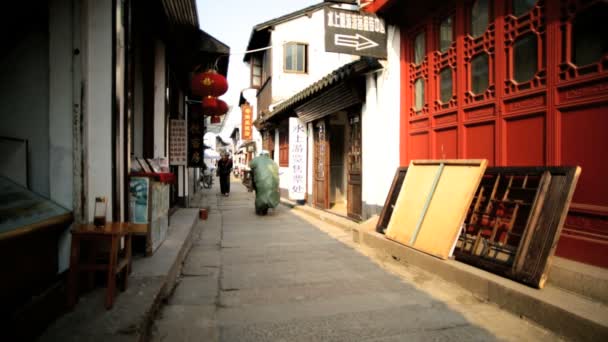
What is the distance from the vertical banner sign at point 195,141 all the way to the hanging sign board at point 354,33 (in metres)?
6.59

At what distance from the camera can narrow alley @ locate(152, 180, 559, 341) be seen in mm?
3006

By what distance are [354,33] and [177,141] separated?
5.12 meters

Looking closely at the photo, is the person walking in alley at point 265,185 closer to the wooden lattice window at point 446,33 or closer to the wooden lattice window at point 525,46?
the wooden lattice window at point 446,33

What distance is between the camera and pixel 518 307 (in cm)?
330

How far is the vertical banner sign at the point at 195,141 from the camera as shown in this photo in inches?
446

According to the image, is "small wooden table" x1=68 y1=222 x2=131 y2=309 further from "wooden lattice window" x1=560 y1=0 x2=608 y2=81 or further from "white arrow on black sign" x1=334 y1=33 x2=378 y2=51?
"white arrow on black sign" x1=334 y1=33 x2=378 y2=51

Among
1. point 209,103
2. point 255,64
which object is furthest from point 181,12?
point 255,64

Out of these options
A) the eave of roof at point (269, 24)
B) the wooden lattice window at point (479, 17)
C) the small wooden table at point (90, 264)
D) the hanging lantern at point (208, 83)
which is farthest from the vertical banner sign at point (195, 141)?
the wooden lattice window at point (479, 17)

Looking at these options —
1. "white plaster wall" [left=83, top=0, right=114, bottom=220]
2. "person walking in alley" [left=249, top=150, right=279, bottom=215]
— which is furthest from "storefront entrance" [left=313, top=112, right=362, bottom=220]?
"white plaster wall" [left=83, top=0, right=114, bottom=220]

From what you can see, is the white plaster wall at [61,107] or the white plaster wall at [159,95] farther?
the white plaster wall at [159,95]

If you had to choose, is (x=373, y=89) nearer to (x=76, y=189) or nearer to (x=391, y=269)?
(x=391, y=269)

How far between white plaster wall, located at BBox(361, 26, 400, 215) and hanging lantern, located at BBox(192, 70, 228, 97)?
11.0 ft

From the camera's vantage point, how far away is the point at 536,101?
160 inches

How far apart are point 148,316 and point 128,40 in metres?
2.93
